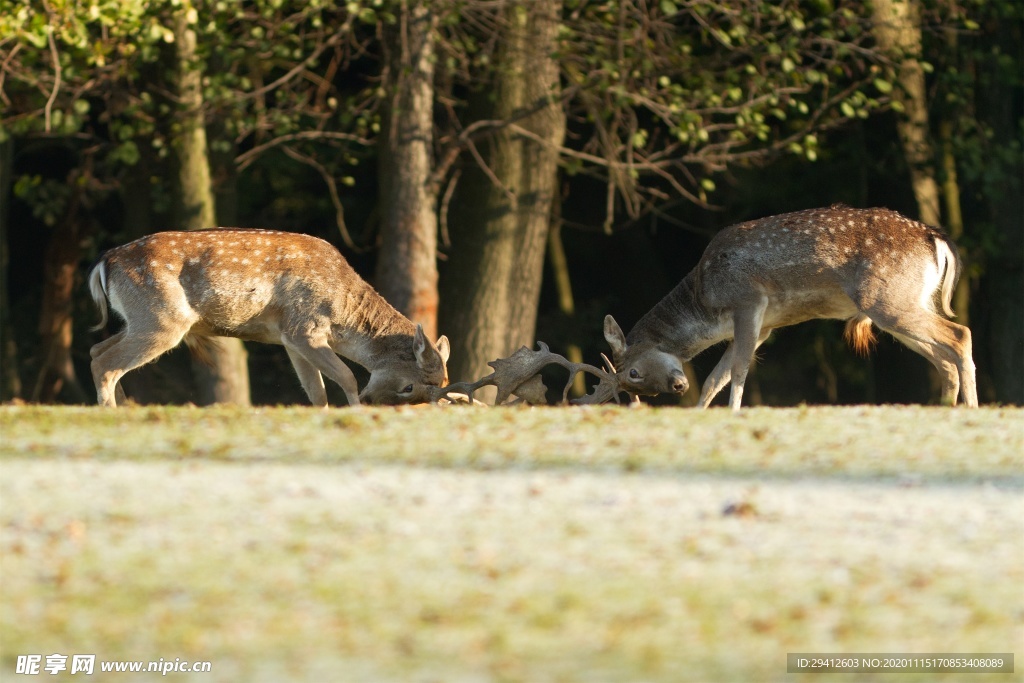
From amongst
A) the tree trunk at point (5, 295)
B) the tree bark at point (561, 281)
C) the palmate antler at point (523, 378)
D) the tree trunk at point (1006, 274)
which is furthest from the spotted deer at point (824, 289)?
the tree bark at point (561, 281)

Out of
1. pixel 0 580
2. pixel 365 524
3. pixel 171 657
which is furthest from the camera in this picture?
pixel 365 524

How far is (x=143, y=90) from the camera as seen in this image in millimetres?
14805

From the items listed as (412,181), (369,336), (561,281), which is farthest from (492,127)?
(561,281)

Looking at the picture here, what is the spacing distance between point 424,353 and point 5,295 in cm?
600

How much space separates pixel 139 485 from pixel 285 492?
1.93ft

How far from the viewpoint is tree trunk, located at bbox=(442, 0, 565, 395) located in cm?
1390

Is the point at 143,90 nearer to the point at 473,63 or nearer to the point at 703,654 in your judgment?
the point at 473,63

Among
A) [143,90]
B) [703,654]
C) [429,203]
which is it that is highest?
[143,90]

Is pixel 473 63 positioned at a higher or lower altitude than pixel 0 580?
higher

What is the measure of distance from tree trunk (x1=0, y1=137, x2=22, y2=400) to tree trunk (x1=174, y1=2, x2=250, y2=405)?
170 cm

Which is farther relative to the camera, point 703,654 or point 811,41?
point 811,41

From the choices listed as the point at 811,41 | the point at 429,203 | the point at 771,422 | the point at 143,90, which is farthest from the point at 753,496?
the point at 143,90

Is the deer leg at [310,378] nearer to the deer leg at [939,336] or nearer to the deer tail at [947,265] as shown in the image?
the deer leg at [939,336]

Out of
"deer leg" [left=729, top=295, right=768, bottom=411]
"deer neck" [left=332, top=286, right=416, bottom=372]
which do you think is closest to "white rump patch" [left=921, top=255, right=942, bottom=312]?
"deer leg" [left=729, top=295, right=768, bottom=411]
